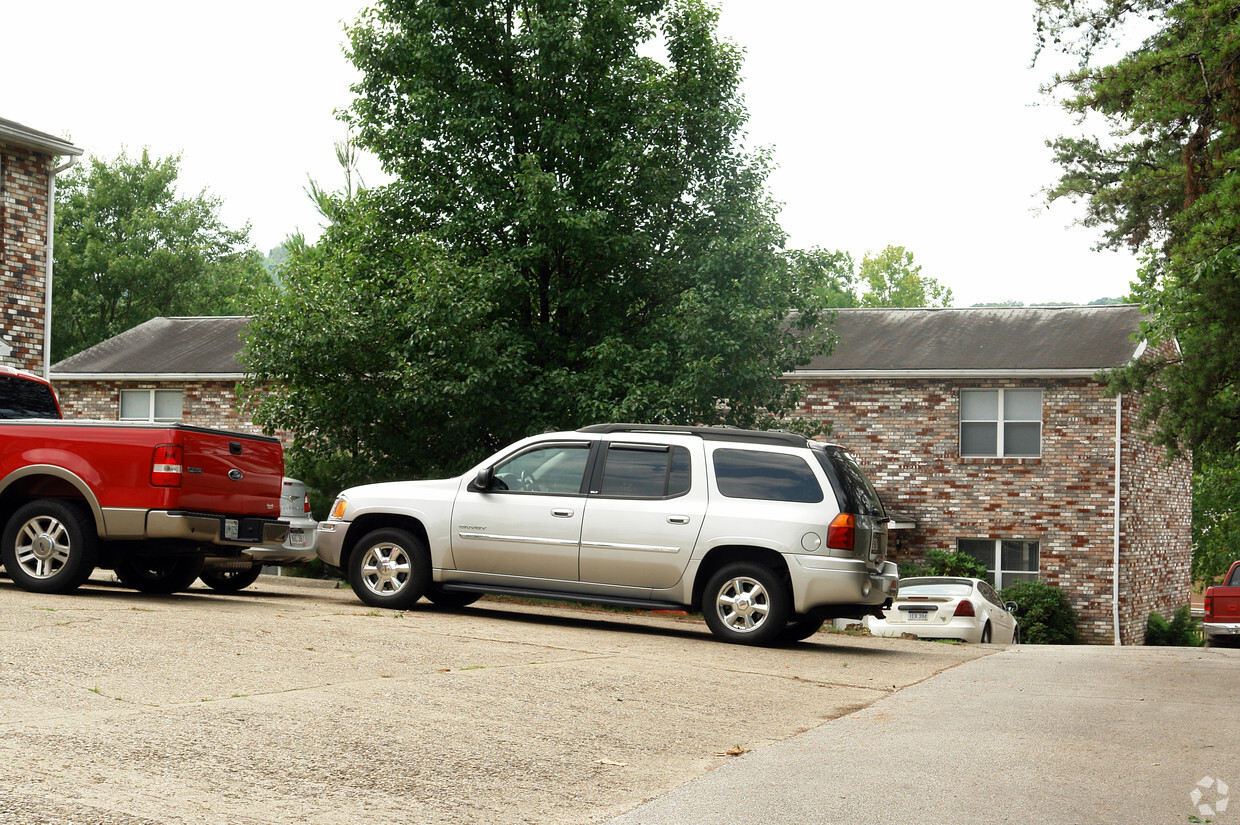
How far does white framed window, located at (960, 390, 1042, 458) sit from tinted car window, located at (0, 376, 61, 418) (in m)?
18.9

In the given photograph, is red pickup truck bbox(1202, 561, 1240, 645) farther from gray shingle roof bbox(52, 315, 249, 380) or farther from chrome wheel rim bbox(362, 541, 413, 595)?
gray shingle roof bbox(52, 315, 249, 380)

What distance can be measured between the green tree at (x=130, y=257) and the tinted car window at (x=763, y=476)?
124 feet

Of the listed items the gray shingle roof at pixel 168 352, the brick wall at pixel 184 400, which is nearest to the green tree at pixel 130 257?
the gray shingle roof at pixel 168 352

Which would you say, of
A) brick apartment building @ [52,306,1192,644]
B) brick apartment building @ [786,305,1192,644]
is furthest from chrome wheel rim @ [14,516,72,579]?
brick apartment building @ [786,305,1192,644]

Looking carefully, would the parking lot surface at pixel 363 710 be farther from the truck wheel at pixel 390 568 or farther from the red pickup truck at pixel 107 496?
the truck wheel at pixel 390 568

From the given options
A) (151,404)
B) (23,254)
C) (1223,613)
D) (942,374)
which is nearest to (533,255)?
(23,254)

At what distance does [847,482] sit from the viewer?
38.0 ft

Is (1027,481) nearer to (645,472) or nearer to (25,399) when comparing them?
(645,472)

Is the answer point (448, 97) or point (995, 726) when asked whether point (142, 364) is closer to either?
point (448, 97)

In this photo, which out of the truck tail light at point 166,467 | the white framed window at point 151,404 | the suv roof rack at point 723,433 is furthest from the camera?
the white framed window at point 151,404

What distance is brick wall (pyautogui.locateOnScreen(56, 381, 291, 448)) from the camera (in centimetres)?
3014

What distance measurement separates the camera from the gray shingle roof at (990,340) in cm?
2573

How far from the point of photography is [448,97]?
56.3 feet

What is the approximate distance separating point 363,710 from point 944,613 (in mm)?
12005
